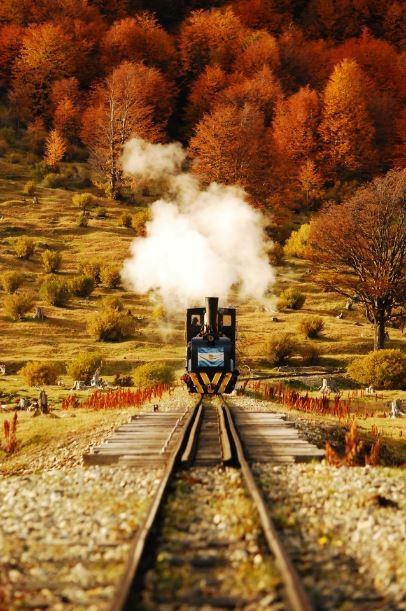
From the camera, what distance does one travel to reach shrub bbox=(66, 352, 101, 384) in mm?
25859

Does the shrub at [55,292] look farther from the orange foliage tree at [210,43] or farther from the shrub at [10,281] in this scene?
the orange foliage tree at [210,43]

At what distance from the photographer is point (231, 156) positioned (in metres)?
54.9

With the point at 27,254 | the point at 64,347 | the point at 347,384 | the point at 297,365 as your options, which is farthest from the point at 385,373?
the point at 27,254

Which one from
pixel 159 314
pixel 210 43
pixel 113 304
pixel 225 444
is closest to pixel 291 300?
pixel 159 314

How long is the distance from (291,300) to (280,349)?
9.74 meters

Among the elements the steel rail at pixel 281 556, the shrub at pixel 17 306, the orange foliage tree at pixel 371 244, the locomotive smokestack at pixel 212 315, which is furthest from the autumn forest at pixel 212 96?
the steel rail at pixel 281 556

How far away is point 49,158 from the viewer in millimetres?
62438

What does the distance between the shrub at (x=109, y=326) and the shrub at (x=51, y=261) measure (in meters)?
9.75

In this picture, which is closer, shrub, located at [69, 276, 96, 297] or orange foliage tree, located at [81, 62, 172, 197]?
shrub, located at [69, 276, 96, 297]

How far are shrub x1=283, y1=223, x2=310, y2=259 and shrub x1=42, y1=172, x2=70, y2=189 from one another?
80.8ft

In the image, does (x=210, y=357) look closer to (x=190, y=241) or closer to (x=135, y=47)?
(x=190, y=241)

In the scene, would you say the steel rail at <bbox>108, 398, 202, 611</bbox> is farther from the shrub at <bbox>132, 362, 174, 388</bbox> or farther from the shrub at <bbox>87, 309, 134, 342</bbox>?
the shrub at <bbox>87, 309, 134, 342</bbox>

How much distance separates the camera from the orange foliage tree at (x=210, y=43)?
82.8 meters

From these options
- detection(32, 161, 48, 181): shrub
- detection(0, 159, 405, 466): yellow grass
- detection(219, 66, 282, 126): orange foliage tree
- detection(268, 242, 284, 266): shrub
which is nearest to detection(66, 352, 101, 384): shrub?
detection(0, 159, 405, 466): yellow grass
